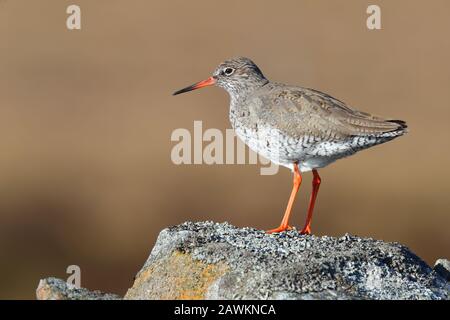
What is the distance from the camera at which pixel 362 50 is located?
81.4 ft

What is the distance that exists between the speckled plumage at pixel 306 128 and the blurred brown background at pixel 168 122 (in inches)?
285

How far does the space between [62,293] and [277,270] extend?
59.5 inches

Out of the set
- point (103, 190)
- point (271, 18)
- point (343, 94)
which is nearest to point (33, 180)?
point (103, 190)

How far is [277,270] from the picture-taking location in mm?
6105

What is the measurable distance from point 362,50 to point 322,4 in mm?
2924

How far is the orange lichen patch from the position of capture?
6.22m

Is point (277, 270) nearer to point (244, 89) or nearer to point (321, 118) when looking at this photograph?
point (321, 118)

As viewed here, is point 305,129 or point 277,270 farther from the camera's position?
point 305,129

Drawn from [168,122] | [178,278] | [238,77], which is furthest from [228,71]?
[168,122]

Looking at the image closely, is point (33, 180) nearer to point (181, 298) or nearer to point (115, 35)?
point (115, 35)

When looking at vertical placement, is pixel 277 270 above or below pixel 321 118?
below

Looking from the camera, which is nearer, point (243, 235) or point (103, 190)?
point (243, 235)

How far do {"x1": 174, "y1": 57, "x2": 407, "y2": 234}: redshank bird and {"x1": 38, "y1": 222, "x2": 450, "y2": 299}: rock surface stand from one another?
1.59 meters

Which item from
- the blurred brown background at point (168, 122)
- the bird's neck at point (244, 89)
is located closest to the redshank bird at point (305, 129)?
the bird's neck at point (244, 89)
